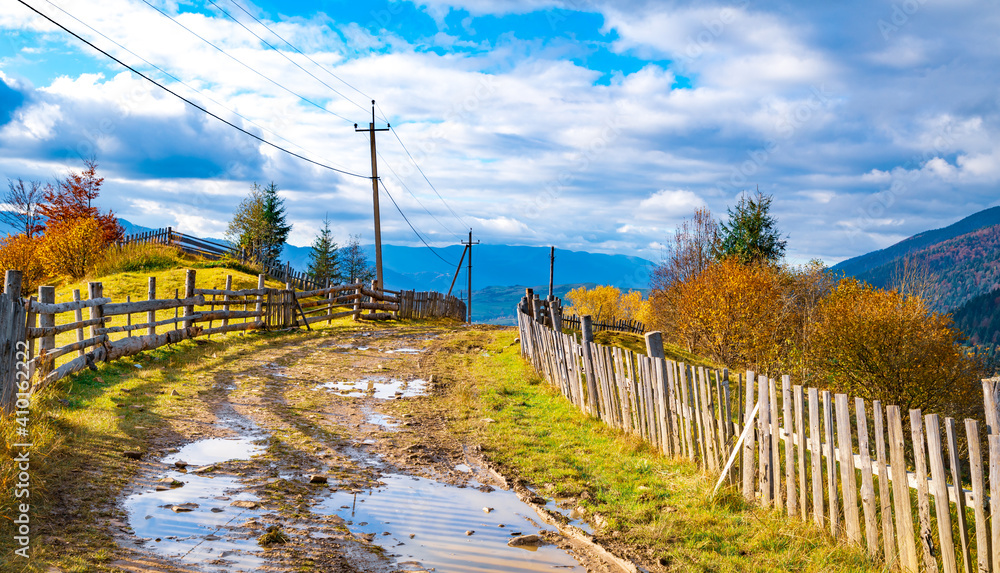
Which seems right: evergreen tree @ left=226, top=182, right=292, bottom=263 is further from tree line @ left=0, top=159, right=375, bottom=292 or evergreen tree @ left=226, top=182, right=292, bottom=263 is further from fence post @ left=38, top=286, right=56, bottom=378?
fence post @ left=38, top=286, right=56, bottom=378

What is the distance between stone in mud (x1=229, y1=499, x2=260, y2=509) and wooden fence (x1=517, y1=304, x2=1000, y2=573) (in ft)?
14.9

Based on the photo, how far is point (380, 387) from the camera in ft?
38.2

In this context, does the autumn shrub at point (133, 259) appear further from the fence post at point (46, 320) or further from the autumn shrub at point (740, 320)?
the autumn shrub at point (740, 320)

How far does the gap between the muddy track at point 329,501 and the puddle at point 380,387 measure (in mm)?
1097

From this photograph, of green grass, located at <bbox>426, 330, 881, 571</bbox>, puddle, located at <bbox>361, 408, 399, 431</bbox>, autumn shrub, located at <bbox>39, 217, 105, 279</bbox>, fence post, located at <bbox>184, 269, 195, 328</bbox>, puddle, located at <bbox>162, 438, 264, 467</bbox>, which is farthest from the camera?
autumn shrub, located at <bbox>39, 217, 105, 279</bbox>

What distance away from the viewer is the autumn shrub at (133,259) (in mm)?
31891

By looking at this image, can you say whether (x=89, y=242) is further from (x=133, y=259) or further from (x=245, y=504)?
(x=245, y=504)

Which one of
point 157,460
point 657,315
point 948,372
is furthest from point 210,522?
point 657,315

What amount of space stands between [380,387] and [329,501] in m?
6.15

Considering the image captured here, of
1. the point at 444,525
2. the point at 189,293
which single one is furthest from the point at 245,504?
the point at 189,293

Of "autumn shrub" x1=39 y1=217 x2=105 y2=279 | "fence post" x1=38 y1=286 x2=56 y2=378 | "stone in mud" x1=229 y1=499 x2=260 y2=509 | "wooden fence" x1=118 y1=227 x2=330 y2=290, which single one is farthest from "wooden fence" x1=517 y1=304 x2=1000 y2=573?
"wooden fence" x1=118 y1=227 x2=330 y2=290

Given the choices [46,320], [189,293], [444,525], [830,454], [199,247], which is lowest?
[444,525]

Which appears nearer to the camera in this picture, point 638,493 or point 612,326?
point 638,493

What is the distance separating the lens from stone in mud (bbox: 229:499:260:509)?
522cm
